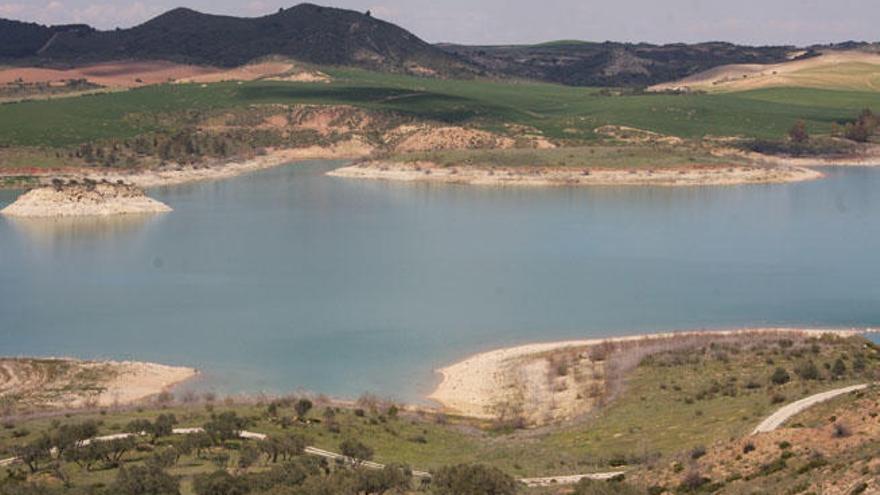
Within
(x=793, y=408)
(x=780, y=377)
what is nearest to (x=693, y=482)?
(x=793, y=408)

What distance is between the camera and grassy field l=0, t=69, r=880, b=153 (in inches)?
5704

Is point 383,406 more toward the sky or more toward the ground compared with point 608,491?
more toward the ground

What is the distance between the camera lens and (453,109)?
164 m

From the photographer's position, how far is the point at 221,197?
345 feet

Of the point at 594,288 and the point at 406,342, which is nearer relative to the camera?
the point at 406,342

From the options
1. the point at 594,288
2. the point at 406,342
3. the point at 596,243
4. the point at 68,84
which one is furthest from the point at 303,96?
the point at 406,342

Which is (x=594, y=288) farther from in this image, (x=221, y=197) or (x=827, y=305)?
(x=221, y=197)

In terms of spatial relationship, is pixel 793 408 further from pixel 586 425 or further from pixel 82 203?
pixel 82 203

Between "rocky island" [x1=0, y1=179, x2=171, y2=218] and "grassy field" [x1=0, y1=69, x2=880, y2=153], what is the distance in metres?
37.3

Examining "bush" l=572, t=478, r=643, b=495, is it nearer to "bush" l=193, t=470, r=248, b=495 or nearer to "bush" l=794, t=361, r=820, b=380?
"bush" l=193, t=470, r=248, b=495

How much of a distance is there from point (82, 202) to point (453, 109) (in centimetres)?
7775

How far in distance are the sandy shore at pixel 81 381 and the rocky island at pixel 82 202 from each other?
46593 mm

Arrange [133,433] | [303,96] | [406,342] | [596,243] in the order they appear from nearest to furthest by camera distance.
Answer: [133,433] < [406,342] < [596,243] < [303,96]

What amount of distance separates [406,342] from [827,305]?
20.0 metres
